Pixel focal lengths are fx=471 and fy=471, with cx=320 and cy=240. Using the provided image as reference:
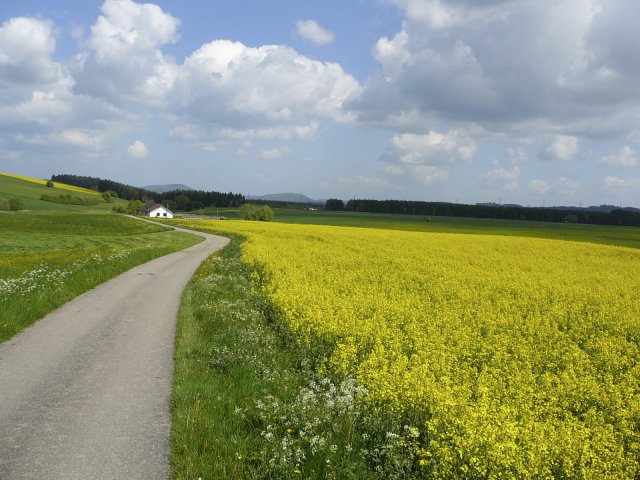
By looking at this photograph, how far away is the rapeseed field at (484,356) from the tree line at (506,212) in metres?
132

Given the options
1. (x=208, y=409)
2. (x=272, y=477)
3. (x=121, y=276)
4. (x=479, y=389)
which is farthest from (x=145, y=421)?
(x=121, y=276)

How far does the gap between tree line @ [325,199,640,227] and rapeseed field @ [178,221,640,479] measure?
432ft

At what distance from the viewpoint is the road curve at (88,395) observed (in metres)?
5.88

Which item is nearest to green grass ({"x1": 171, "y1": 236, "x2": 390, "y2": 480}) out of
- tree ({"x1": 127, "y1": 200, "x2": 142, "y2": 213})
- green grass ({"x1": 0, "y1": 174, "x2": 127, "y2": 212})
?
green grass ({"x1": 0, "y1": 174, "x2": 127, "y2": 212})

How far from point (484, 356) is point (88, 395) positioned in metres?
8.71

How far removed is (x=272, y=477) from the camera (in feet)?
19.3

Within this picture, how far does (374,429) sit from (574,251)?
39580 millimetres

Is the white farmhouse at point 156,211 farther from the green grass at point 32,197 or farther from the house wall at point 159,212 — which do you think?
the green grass at point 32,197

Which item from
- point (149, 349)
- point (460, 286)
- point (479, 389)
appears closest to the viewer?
point (479, 389)

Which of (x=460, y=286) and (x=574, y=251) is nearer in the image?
(x=460, y=286)

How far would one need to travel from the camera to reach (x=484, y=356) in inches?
454

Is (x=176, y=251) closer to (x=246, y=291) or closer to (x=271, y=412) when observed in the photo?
(x=246, y=291)

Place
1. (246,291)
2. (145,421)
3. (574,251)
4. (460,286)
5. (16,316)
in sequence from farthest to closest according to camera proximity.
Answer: (574,251) < (460,286) < (246,291) < (16,316) < (145,421)

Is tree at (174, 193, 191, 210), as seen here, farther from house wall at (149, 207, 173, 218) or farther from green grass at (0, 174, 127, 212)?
house wall at (149, 207, 173, 218)
